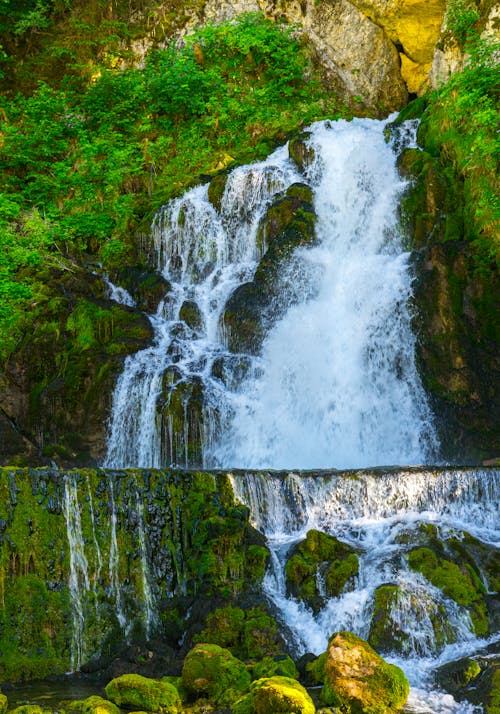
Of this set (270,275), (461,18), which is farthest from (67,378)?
(461,18)

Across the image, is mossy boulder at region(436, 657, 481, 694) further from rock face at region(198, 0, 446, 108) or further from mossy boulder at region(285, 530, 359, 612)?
rock face at region(198, 0, 446, 108)

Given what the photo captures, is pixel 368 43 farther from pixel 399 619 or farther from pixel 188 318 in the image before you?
pixel 399 619

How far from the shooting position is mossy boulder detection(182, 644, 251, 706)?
7.75 metres

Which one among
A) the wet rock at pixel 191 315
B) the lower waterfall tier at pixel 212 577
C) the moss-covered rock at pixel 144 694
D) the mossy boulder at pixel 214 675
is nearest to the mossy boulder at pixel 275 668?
the mossy boulder at pixel 214 675

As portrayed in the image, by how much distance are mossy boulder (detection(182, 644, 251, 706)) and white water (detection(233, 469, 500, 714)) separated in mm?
1504

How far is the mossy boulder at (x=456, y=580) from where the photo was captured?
9555 mm

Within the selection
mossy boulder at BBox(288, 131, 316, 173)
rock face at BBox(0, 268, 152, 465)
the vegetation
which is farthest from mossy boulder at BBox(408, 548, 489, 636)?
mossy boulder at BBox(288, 131, 316, 173)

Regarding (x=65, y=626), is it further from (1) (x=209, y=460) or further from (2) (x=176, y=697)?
(1) (x=209, y=460)

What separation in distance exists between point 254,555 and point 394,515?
250 cm

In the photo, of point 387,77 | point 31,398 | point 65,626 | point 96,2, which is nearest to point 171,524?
point 65,626

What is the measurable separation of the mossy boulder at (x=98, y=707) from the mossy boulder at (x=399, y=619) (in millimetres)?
3396

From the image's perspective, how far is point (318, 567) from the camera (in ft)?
33.5

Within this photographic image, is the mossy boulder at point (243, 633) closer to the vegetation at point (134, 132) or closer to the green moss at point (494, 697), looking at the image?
the green moss at point (494, 697)

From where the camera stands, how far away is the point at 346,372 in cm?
1603
